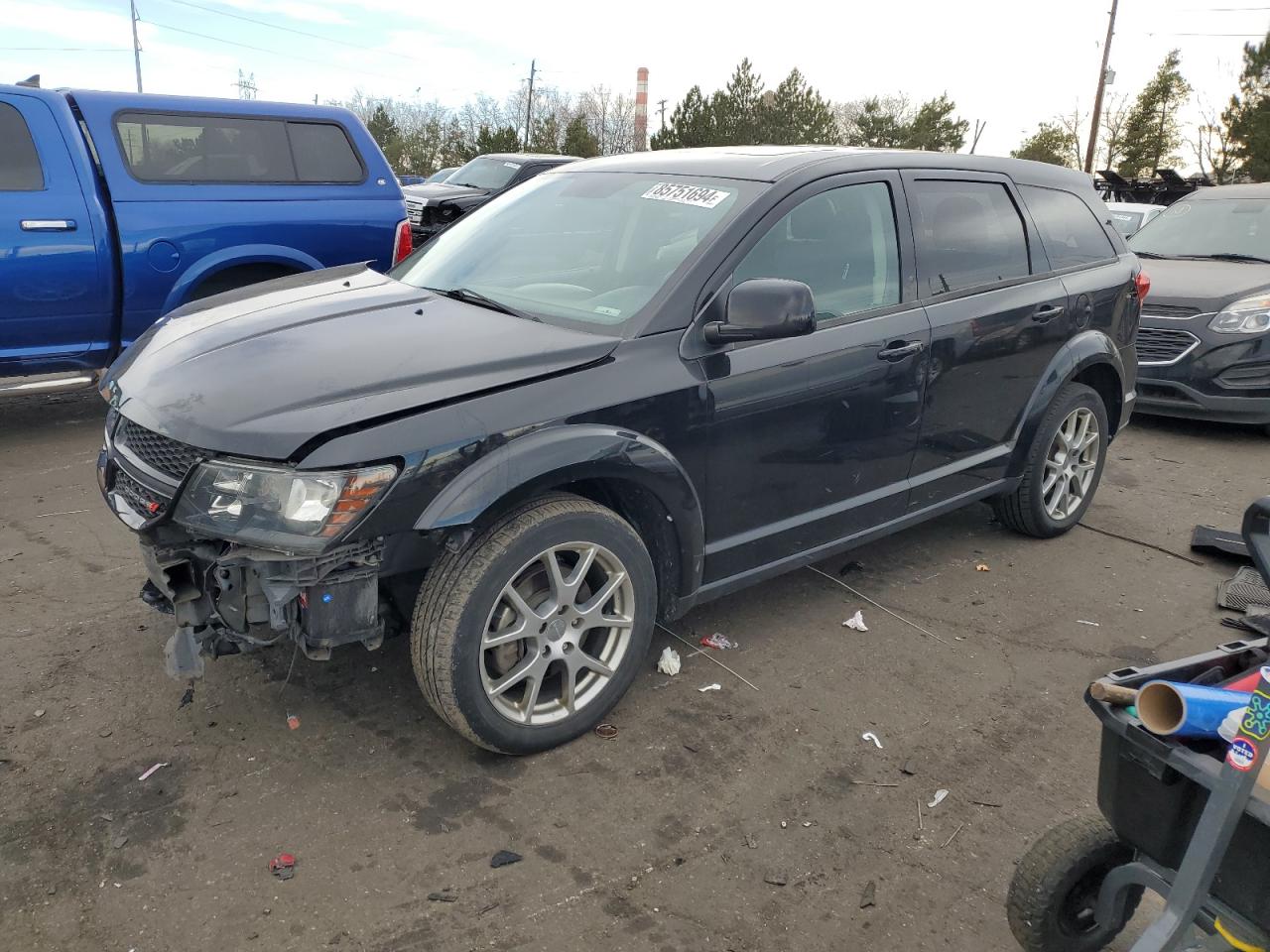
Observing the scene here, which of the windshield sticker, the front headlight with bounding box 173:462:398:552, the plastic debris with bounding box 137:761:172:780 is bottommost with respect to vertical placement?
the plastic debris with bounding box 137:761:172:780

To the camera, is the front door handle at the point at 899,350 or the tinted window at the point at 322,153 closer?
the front door handle at the point at 899,350

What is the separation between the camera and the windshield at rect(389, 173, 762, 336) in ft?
11.1

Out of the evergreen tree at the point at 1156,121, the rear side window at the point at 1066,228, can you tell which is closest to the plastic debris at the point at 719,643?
the rear side window at the point at 1066,228

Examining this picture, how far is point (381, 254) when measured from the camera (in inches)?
285

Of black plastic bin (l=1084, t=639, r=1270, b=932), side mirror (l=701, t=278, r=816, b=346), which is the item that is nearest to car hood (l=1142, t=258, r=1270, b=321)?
side mirror (l=701, t=278, r=816, b=346)

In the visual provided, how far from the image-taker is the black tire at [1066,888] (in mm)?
2150

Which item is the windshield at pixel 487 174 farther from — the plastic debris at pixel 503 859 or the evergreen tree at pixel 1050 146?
the evergreen tree at pixel 1050 146

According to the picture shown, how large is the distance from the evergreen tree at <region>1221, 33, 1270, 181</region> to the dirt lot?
147 ft

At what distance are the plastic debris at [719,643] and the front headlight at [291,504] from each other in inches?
66.9

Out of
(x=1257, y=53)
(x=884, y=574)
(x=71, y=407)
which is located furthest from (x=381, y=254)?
(x=1257, y=53)

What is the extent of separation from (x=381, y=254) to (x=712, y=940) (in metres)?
5.98

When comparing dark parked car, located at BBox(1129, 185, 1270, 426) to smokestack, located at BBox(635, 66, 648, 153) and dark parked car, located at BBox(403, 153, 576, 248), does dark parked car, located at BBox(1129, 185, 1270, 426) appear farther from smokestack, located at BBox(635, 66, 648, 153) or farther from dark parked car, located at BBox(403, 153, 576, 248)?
smokestack, located at BBox(635, 66, 648, 153)

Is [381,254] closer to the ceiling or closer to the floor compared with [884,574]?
closer to the ceiling

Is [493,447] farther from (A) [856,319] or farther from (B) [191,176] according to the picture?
(B) [191,176]
